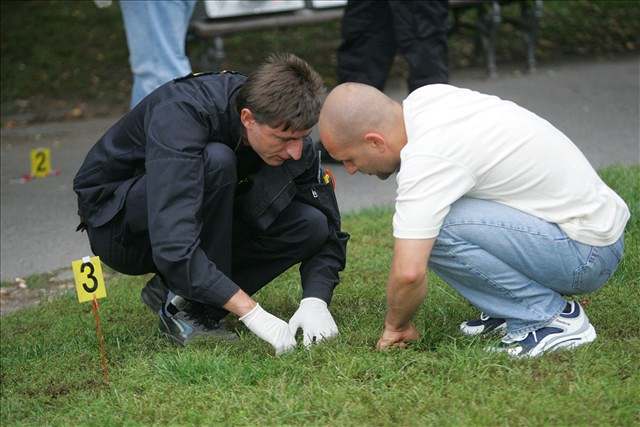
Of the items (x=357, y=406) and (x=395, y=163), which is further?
(x=395, y=163)

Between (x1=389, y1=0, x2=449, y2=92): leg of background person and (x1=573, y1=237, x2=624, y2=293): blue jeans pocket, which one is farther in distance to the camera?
(x1=389, y1=0, x2=449, y2=92): leg of background person

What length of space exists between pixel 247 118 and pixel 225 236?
0.43m

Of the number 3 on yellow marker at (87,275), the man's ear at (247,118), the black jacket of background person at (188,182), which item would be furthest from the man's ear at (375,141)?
the number 3 on yellow marker at (87,275)

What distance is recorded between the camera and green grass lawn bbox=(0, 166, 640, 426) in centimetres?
311

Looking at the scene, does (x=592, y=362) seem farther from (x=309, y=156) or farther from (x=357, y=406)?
(x=309, y=156)

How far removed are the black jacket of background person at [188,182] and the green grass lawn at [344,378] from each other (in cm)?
26

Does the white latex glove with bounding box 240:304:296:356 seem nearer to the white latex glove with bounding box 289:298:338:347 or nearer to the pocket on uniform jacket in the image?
the white latex glove with bounding box 289:298:338:347

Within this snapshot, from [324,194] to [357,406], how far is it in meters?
1.14

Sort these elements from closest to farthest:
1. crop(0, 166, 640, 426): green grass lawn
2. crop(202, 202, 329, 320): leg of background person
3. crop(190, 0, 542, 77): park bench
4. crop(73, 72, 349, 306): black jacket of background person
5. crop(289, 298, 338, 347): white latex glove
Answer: crop(0, 166, 640, 426): green grass lawn → crop(73, 72, 349, 306): black jacket of background person → crop(289, 298, 338, 347): white latex glove → crop(202, 202, 329, 320): leg of background person → crop(190, 0, 542, 77): park bench

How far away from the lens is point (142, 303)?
4.64 meters

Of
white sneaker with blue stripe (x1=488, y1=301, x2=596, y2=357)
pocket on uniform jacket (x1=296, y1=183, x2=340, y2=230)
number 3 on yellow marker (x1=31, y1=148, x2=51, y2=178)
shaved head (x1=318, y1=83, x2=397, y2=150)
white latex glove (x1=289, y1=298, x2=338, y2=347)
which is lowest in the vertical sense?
number 3 on yellow marker (x1=31, y1=148, x2=51, y2=178)

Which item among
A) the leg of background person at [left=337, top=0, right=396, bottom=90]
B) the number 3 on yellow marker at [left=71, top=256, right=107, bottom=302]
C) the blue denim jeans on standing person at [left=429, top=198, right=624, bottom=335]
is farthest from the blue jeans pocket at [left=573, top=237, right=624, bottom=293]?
the leg of background person at [left=337, top=0, right=396, bottom=90]

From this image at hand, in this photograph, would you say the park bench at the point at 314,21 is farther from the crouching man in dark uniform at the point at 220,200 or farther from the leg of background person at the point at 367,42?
the crouching man in dark uniform at the point at 220,200

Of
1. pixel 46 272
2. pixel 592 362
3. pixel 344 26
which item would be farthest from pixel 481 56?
pixel 592 362
